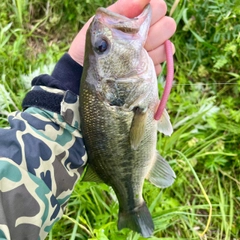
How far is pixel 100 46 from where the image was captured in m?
1.89

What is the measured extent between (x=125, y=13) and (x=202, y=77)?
145cm

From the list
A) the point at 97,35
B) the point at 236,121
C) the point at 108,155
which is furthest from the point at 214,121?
the point at 97,35

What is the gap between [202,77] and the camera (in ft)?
10.8

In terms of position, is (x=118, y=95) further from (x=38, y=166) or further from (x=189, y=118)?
(x=189, y=118)

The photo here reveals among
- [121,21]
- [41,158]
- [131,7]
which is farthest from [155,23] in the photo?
[41,158]

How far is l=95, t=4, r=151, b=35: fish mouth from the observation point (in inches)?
71.8

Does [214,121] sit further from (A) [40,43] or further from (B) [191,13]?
(A) [40,43]

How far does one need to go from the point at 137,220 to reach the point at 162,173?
0.36 m

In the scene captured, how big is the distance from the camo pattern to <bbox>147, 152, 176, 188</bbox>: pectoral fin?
48 centimetres

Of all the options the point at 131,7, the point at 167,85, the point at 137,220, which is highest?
the point at 131,7

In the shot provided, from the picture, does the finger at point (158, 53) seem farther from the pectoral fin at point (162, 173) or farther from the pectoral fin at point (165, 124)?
the pectoral fin at point (162, 173)

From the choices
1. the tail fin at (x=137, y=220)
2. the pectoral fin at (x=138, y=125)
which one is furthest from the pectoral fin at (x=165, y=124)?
the tail fin at (x=137, y=220)

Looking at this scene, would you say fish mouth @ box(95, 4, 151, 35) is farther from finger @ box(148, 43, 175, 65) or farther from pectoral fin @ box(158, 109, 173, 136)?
pectoral fin @ box(158, 109, 173, 136)

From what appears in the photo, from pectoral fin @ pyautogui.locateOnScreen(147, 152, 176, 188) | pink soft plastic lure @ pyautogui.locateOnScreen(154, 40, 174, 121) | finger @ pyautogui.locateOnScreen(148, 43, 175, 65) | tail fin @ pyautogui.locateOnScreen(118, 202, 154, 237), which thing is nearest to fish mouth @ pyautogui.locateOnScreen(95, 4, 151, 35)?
pink soft plastic lure @ pyautogui.locateOnScreen(154, 40, 174, 121)
